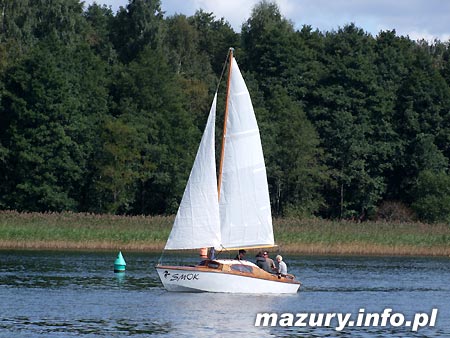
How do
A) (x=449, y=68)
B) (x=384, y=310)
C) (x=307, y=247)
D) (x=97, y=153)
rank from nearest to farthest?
(x=384, y=310), (x=307, y=247), (x=97, y=153), (x=449, y=68)

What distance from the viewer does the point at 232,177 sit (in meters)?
46.2

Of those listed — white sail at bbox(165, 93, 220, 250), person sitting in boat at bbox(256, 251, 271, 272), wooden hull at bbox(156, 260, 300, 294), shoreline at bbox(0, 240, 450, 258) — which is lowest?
shoreline at bbox(0, 240, 450, 258)

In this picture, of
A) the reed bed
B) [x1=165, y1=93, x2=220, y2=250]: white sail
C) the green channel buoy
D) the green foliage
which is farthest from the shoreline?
[x1=165, y1=93, x2=220, y2=250]: white sail

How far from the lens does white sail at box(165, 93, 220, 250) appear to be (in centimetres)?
4528

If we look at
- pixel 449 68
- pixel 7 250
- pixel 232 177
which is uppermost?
pixel 449 68

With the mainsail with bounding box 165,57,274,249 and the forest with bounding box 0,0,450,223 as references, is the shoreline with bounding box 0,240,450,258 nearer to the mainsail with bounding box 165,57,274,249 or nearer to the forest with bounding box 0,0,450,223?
the forest with bounding box 0,0,450,223

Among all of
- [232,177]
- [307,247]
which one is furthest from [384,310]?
[307,247]

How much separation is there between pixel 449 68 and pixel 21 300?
7809cm

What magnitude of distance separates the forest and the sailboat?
48376 millimetres

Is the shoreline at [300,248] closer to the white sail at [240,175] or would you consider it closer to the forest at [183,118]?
the forest at [183,118]

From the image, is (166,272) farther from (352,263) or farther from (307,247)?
(307,247)

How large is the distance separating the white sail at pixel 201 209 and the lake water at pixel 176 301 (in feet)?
6.64

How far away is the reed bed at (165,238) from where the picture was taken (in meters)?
70.2

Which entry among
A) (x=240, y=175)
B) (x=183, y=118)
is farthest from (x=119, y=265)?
(x=183, y=118)
